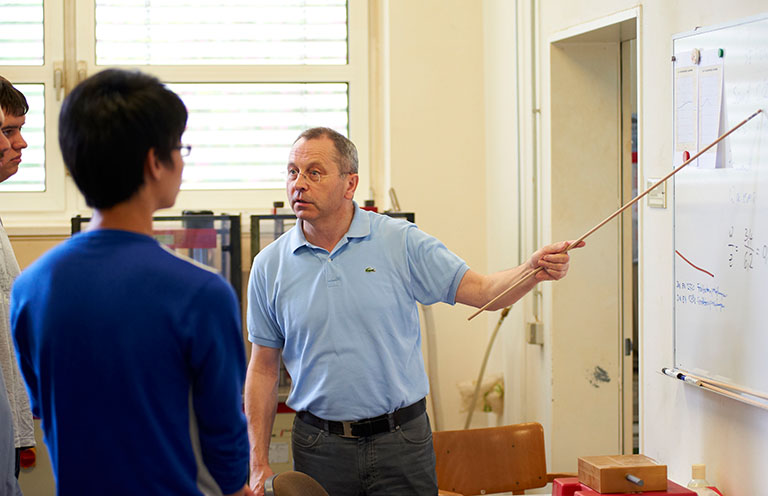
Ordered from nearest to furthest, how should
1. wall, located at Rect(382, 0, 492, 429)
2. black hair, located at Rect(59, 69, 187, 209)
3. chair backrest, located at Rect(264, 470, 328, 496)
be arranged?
black hair, located at Rect(59, 69, 187, 209) < chair backrest, located at Rect(264, 470, 328, 496) < wall, located at Rect(382, 0, 492, 429)

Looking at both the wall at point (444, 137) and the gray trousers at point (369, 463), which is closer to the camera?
the gray trousers at point (369, 463)

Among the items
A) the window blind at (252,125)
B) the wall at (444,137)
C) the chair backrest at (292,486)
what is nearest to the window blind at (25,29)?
the window blind at (252,125)

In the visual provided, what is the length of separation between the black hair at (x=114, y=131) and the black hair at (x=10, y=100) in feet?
4.10

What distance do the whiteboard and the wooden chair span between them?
0.67 meters

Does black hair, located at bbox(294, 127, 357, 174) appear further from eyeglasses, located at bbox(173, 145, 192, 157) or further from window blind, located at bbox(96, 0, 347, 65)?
window blind, located at bbox(96, 0, 347, 65)

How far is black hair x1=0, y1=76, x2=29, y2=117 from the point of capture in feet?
7.23

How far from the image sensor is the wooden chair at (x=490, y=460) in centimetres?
271

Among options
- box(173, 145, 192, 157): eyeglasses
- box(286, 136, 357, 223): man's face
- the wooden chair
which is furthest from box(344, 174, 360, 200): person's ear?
box(173, 145, 192, 157): eyeglasses

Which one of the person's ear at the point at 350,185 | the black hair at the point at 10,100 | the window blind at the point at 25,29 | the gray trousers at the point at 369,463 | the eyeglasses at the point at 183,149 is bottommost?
the gray trousers at the point at 369,463

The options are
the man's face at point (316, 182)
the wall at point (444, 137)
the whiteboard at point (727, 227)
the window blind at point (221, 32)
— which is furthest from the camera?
the window blind at point (221, 32)

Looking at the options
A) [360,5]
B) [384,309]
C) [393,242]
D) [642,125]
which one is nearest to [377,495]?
[384,309]

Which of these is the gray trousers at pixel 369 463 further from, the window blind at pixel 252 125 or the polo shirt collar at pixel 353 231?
the window blind at pixel 252 125

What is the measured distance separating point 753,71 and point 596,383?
1570 mm

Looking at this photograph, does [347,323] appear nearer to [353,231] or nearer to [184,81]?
[353,231]
